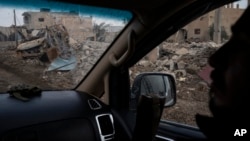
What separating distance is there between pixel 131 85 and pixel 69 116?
642 mm

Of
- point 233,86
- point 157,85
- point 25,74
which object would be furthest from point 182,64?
point 233,86

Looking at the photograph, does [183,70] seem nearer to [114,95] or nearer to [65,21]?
[114,95]

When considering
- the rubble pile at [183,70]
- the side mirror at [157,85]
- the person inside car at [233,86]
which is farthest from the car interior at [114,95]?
the person inside car at [233,86]

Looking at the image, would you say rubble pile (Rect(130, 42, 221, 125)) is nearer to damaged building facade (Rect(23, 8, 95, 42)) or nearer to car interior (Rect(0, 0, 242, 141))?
car interior (Rect(0, 0, 242, 141))

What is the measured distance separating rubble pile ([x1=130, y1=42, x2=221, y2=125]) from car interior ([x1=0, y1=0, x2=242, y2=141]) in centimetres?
10

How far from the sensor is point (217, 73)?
40.0 inches

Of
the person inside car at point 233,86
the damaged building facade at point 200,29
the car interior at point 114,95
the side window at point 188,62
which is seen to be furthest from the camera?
the side window at point 188,62

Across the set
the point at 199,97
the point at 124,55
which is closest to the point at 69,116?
the point at 124,55

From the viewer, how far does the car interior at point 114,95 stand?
216 centimetres

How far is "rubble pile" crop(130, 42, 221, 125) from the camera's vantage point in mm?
2643

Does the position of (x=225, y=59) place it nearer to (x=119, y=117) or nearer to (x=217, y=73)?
(x=217, y=73)

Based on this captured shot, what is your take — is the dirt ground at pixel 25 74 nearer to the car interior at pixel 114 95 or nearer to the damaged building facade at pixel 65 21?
the car interior at pixel 114 95

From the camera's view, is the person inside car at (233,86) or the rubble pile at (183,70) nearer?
the person inside car at (233,86)

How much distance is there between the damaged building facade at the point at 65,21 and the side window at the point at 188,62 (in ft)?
1.61
